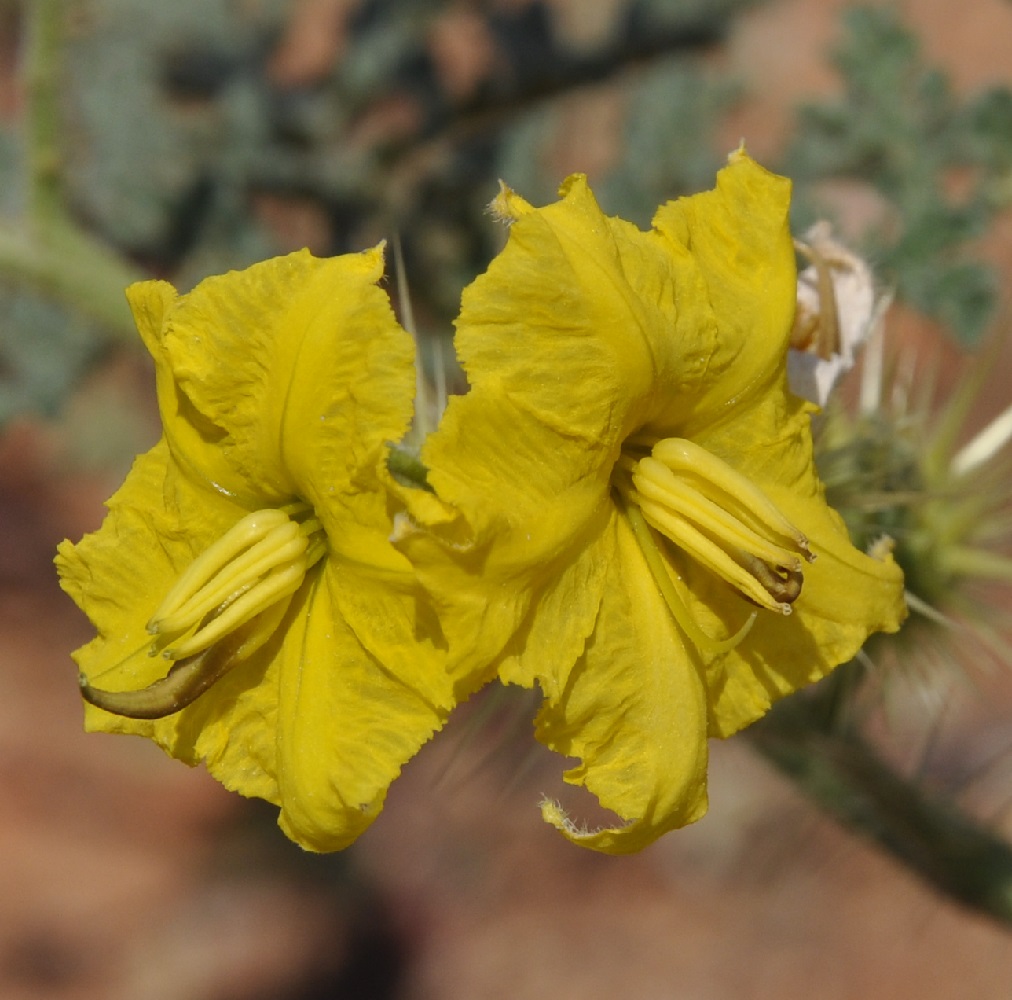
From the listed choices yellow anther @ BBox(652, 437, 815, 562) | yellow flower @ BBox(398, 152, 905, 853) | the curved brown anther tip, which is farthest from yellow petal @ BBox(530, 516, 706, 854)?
the curved brown anther tip

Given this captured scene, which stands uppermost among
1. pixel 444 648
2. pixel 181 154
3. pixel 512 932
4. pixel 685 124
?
pixel 444 648

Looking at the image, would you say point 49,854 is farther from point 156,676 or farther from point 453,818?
point 156,676

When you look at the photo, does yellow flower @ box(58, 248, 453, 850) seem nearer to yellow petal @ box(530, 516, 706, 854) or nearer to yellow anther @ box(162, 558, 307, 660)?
yellow anther @ box(162, 558, 307, 660)

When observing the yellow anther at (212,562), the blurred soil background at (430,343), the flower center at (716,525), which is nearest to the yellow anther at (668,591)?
the flower center at (716,525)

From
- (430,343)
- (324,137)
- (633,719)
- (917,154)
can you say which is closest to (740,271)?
(633,719)

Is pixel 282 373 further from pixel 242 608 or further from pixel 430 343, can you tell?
pixel 430 343

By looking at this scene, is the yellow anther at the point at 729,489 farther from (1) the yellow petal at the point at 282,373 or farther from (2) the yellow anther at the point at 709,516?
(1) the yellow petal at the point at 282,373

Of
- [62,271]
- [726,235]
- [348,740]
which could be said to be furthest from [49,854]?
[726,235]
